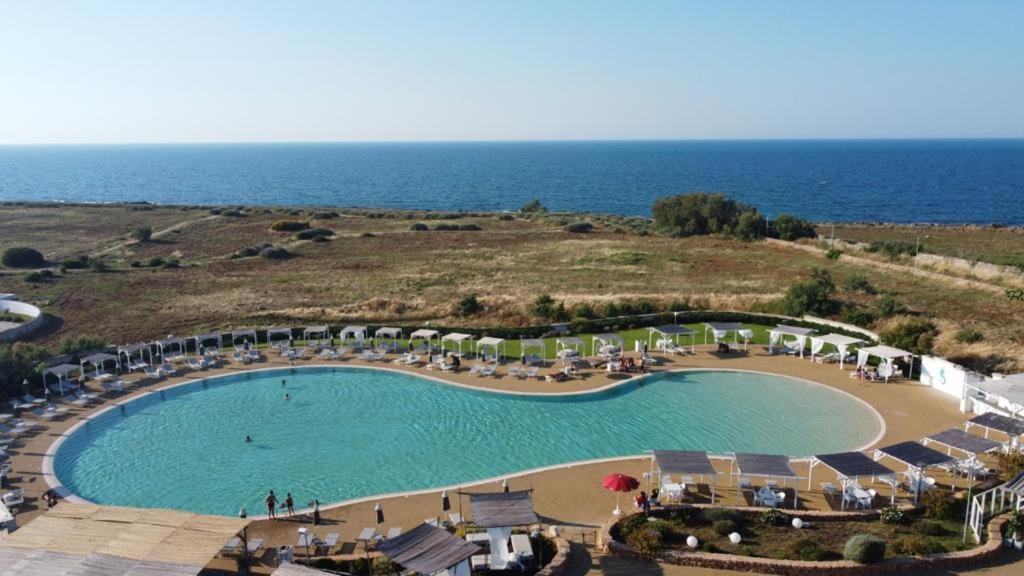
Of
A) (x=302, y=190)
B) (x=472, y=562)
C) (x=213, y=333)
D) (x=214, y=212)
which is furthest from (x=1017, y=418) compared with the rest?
(x=302, y=190)

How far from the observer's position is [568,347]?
36.7 m

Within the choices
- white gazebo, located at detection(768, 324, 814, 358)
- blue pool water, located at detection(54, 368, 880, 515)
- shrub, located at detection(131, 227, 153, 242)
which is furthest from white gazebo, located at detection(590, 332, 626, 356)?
shrub, located at detection(131, 227, 153, 242)

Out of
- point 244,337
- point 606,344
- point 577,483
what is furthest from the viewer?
point 244,337

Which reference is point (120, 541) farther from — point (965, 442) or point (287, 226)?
point (287, 226)

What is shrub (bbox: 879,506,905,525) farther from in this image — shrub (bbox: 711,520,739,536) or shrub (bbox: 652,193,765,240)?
shrub (bbox: 652,193,765,240)

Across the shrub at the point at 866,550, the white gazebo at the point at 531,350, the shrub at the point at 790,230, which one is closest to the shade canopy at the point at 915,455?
the shrub at the point at 866,550

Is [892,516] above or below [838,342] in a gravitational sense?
below

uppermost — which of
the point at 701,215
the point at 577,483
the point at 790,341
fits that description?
the point at 701,215

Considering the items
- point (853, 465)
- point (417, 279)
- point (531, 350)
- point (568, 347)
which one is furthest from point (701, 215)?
point (853, 465)

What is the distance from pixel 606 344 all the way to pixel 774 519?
17.7 meters

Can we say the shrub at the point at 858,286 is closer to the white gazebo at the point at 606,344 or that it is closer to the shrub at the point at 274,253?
the white gazebo at the point at 606,344

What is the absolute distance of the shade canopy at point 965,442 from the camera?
21328 mm

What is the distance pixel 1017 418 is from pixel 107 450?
34539 millimetres

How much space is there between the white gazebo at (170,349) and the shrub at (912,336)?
1448 inches
